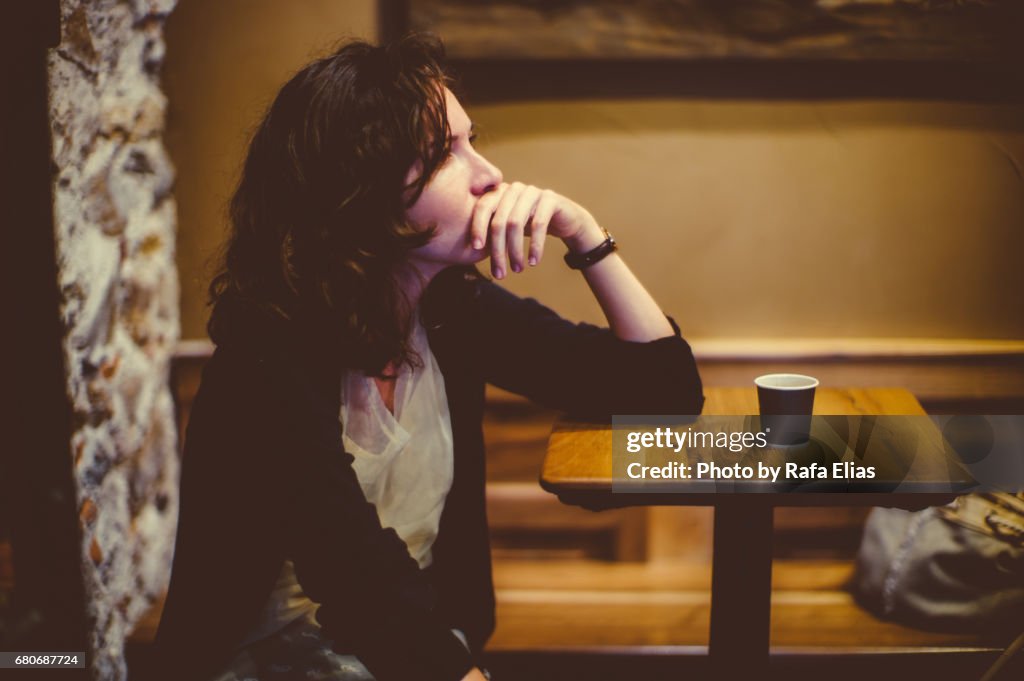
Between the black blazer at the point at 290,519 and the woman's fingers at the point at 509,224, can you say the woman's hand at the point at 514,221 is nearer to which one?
the woman's fingers at the point at 509,224

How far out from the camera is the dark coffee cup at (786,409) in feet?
3.85

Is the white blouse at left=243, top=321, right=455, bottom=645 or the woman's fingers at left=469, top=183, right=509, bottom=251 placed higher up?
the woman's fingers at left=469, top=183, right=509, bottom=251

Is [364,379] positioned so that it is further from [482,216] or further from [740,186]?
[740,186]

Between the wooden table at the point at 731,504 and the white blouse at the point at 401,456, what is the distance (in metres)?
0.19

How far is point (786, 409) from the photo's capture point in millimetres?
1179

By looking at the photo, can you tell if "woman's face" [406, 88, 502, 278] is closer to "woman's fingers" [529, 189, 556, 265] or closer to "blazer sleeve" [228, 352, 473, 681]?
"woman's fingers" [529, 189, 556, 265]

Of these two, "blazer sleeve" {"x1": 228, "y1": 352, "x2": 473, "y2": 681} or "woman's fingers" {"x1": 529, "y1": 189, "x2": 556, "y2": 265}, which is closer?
"blazer sleeve" {"x1": 228, "y1": 352, "x2": 473, "y2": 681}

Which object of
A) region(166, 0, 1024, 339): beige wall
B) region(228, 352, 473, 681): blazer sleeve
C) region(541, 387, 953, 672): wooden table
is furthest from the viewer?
region(166, 0, 1024, 339): beige wall

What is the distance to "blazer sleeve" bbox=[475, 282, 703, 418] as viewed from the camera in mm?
1338

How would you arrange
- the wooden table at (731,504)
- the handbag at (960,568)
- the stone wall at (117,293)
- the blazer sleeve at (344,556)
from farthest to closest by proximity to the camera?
1. the handbag at (960,568)
2. the stone wall at (117,293)
3. the wooden table at (731,504)
4. the blazer sleeve at (344,556)

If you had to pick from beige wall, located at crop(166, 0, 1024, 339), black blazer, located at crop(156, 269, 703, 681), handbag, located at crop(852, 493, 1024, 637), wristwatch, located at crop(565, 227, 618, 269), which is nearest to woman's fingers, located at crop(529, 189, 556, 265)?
wristwatch, located at crop(565, 227, 618, 269)

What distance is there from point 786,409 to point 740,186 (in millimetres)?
972

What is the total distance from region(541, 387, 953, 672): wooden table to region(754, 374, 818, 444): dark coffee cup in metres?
0.11

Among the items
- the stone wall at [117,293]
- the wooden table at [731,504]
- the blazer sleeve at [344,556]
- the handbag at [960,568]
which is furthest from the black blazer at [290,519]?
the handbag at [960,568]
